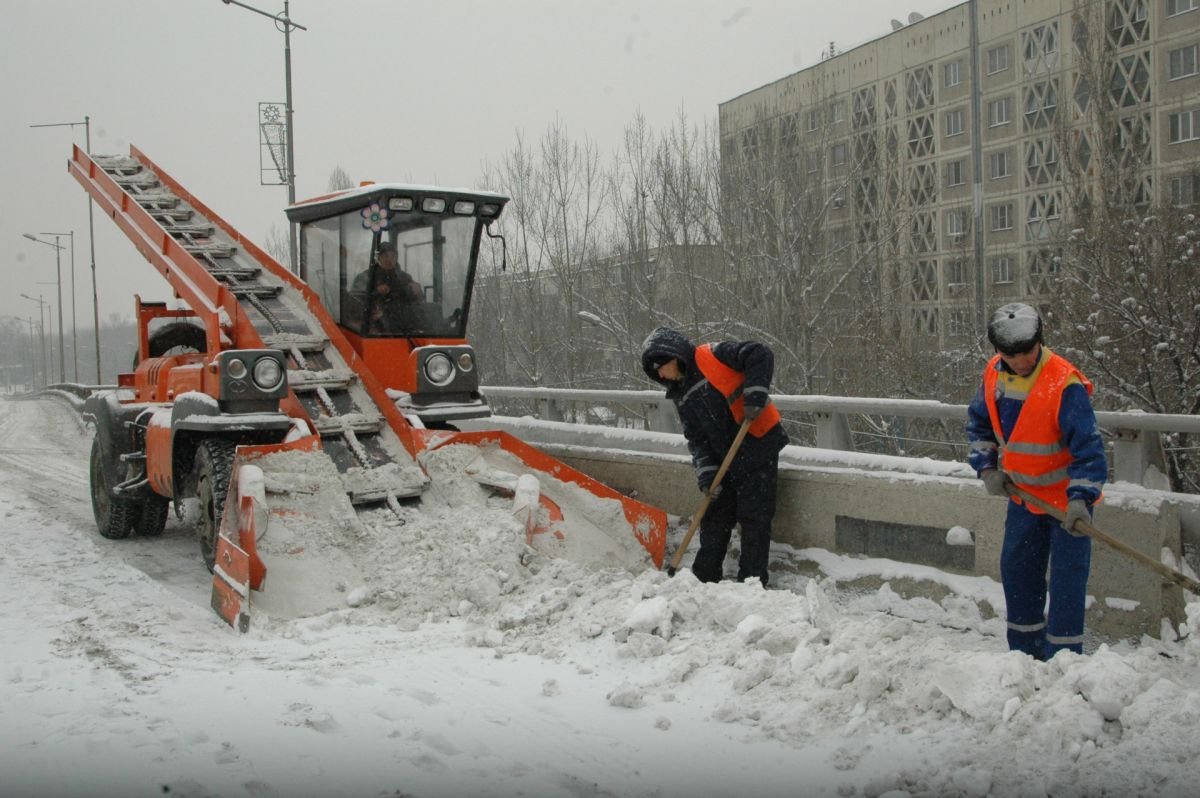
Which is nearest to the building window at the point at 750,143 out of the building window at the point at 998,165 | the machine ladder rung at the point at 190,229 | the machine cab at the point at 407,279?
the building window at the point at 998,165

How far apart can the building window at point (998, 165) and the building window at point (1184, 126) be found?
450 inches

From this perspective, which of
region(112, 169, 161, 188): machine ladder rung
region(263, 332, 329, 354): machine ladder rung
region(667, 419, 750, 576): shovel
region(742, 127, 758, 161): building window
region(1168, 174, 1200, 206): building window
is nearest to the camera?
region(667, 419, 750, 576): shovel

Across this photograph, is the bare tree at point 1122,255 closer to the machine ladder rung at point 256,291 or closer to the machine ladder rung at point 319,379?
the machine ladder rung at point 319,379

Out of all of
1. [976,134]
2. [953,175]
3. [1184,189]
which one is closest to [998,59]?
[953,175]

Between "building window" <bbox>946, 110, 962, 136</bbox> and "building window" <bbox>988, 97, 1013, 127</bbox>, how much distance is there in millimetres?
1641

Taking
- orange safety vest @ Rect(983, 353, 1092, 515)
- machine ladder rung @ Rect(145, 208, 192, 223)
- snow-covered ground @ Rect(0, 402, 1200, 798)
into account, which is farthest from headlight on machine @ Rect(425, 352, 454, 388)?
orange safety vest @ Rect(983, 353, 1092, 515)

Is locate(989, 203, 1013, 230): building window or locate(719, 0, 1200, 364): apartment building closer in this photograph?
locate(719, 0, 1200, 364): apartment building

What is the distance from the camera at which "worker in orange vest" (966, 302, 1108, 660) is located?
4.44m

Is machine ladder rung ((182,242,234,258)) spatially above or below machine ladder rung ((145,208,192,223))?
below

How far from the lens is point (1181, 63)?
2183 centimetres

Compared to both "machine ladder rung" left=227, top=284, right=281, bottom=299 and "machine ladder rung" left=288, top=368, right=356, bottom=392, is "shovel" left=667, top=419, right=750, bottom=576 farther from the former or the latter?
"machine ladder rung" left=227, top=284, right=281, bottom=299

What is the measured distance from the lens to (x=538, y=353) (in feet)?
117

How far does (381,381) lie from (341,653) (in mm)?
3697

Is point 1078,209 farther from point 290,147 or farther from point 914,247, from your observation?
point 290,147
